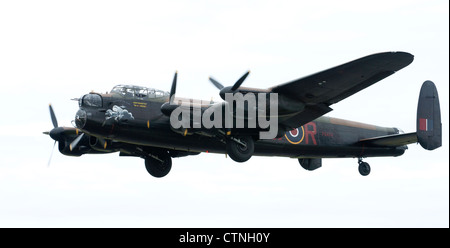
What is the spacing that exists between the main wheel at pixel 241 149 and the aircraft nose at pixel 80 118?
5.04 m

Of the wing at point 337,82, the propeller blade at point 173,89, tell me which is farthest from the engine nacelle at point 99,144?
the wing at point 337,82

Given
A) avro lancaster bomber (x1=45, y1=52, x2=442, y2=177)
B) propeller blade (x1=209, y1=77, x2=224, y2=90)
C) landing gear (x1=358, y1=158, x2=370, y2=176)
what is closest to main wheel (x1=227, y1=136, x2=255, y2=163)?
avro lancaster bomber (x1=45, y1=52, x2=442, y2=177)

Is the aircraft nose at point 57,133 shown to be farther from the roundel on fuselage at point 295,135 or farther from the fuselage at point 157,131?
the roundel on fuselage at point 295,135

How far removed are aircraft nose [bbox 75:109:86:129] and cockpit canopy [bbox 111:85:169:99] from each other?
130cm

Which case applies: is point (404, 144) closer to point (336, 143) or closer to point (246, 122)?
point (336, 143)

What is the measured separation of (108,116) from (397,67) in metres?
9.50

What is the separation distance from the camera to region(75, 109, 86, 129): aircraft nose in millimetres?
23047

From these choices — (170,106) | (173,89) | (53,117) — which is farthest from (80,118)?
(53,117)

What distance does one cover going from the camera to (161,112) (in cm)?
2378

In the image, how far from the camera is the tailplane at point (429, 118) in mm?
26141

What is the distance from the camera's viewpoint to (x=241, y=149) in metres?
24.2

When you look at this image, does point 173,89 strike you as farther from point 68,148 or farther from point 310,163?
point 310,163

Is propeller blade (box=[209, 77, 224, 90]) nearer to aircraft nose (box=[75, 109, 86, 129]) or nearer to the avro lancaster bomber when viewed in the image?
the avro lancaster bomber

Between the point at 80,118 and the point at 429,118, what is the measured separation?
1313 cm
